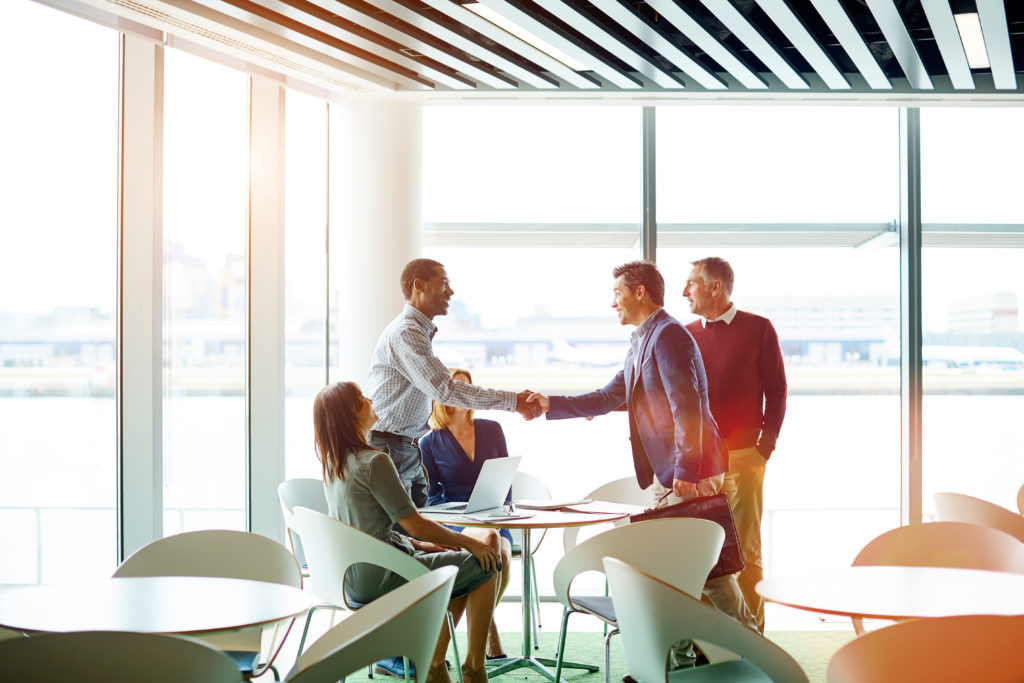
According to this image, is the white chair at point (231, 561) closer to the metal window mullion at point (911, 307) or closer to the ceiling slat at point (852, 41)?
the ceiling slat at point (852, 41)

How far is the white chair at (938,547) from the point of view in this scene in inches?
128

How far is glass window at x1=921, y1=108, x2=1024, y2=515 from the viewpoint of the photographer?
228 inches

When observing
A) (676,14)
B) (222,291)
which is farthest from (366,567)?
(676,14)

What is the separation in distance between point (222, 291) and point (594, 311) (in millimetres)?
2302

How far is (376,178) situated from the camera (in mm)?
5387

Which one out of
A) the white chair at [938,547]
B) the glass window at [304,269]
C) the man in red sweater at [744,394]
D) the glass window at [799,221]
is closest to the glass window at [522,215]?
the glass window at [799,221]

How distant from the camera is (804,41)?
15.0ft

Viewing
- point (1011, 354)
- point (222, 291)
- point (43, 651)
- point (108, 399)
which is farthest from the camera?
point (1011, 354)

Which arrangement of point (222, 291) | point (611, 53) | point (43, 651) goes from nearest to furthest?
1. point (43, 651)
2. point (611, 53)
3. point (222, 291)

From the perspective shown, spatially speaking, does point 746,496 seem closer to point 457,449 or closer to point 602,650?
point 602,650

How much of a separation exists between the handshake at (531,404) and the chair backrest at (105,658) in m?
3.03

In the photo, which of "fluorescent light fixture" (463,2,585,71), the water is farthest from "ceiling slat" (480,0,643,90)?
the water

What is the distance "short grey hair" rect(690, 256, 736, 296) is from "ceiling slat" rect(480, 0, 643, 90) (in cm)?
119

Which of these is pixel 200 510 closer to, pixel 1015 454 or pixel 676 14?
pixel 676 14
